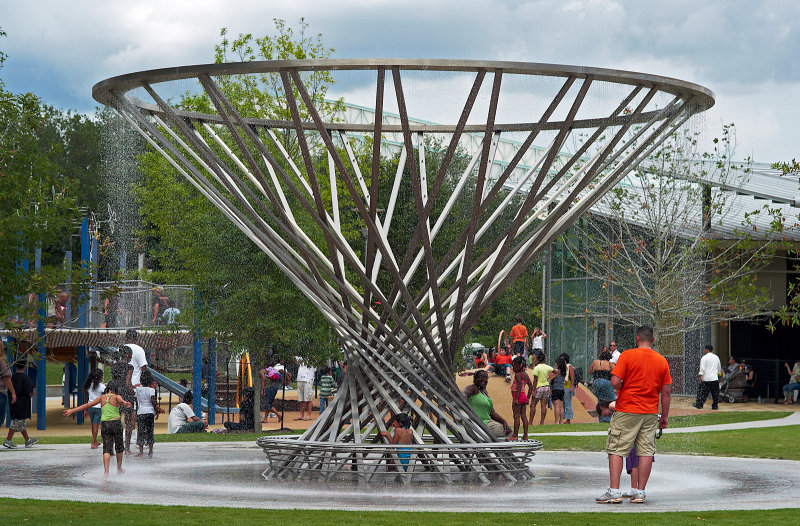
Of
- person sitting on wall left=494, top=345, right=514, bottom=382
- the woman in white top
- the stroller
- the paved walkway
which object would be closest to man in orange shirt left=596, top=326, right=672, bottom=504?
the woman in white top

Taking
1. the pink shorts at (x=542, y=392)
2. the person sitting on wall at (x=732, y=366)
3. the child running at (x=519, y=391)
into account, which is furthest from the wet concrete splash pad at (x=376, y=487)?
the person sitting on wall at (x=732, y=366)

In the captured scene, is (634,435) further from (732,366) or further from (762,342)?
(762,342)

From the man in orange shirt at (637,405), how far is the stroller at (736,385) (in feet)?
77.8

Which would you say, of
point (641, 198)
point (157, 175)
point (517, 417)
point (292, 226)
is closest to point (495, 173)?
point (641, 198)

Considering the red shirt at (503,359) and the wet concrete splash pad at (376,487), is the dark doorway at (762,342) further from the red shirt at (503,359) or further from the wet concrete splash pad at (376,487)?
the wet concrete splash pad at (376,487)

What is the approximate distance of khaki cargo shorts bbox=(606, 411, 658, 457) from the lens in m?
11.1

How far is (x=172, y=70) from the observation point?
12492 mm

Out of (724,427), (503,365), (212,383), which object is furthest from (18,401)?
(724,427)

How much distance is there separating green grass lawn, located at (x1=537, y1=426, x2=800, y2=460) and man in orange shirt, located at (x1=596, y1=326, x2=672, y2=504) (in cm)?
730

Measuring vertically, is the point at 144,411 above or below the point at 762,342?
below

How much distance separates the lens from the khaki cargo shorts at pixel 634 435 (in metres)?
11.1

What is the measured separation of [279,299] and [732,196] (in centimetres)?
1740

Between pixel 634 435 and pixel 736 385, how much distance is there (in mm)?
24005

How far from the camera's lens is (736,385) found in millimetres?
33812
